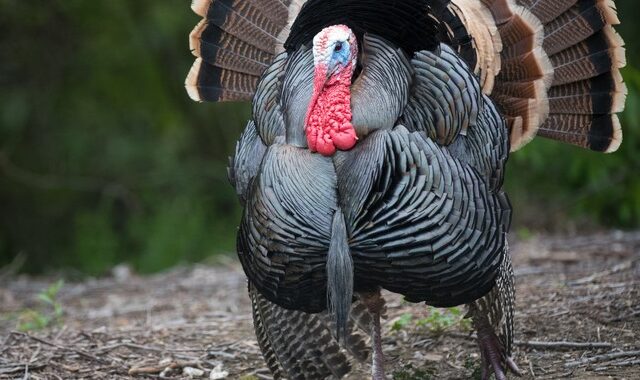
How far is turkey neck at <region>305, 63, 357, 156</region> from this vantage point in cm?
350

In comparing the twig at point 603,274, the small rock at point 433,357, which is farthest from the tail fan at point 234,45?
the twig at point 603,274

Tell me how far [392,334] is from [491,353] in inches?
36.1

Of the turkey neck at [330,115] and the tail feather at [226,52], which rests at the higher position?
the tail feather at [226,52]

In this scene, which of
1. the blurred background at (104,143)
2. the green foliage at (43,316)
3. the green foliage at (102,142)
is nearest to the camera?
the green foliage at (43,316)

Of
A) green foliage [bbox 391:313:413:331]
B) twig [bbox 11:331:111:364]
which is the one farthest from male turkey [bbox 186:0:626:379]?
twig [bbox 11:331:111:364]

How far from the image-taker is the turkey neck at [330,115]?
350cm

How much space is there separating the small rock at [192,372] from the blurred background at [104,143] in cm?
396

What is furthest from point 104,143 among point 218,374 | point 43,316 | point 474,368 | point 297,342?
point 474,368

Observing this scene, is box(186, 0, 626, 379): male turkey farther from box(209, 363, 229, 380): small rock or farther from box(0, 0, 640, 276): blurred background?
box(0, 0, 640, 276): blurred background

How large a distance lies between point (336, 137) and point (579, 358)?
1644 mm

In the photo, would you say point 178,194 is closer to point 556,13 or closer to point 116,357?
point 116,357

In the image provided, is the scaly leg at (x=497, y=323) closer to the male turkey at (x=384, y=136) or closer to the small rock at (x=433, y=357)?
the male turkey at (x=384, y=136)

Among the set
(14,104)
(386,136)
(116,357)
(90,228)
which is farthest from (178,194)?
(386,136)

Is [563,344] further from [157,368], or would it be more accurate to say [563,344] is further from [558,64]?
[157,368]
